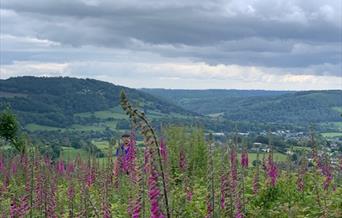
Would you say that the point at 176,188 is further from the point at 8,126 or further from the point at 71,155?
the point at 8,126

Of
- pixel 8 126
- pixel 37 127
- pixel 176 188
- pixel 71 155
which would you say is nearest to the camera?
pixel 176 188

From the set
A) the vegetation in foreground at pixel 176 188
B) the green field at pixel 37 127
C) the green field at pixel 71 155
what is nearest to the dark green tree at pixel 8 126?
the green field at pixel 71 155

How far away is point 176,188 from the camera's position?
40.3ft

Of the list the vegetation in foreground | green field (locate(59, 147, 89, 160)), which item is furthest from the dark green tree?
the vegetation in foreground

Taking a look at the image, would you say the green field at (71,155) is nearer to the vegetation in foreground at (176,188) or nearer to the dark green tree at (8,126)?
the vegetation in foreground at (176,188)

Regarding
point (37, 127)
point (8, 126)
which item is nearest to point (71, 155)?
point (8, 126)

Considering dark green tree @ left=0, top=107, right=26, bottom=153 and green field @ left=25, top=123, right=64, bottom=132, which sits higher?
dark green tree @ left=0, top=107, right=26, bottom=153

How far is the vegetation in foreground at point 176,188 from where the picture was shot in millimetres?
6165

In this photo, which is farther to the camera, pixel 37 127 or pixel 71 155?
pixel 37 127

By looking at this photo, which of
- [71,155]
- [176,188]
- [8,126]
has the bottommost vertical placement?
[71,155]

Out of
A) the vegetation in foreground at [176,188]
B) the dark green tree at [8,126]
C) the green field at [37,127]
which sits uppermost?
the vegetation in foreground at [176,188]

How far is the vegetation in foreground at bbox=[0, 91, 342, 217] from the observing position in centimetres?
617

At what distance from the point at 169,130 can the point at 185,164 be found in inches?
191

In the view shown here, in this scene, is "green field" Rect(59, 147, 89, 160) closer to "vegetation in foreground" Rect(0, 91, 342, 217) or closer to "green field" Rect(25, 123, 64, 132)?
"vegetation in foreground" Rect(0, 91, 342, 217)
